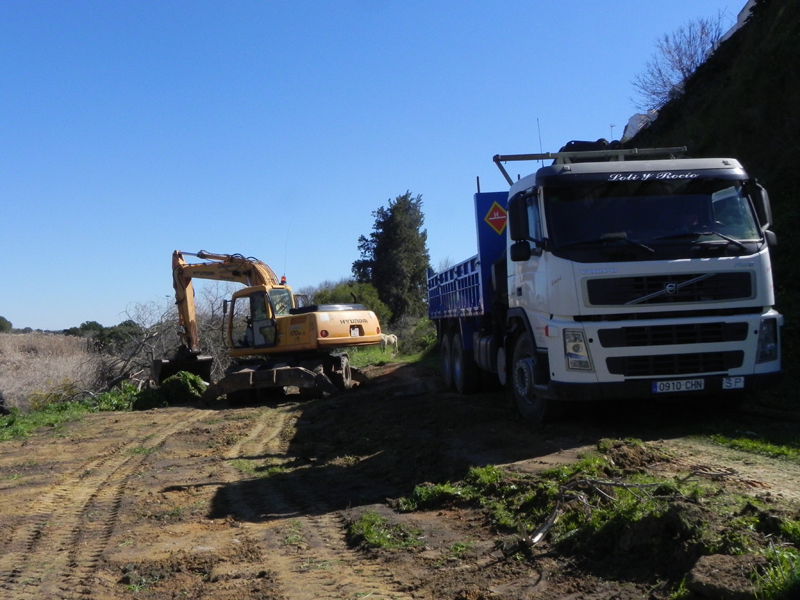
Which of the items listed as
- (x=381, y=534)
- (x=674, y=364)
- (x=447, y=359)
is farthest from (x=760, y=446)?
(x=447, y=359)

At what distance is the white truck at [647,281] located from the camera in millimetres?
8188

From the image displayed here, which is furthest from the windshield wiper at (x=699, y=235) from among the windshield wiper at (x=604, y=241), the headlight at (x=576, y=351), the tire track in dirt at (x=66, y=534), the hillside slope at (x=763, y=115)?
the tire track in dirt at (x=66, y=534)

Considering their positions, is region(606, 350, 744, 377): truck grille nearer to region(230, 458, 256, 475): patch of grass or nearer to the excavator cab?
region(230, 458, 256, 475): patch of grass

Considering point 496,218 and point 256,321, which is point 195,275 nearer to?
point 256,321

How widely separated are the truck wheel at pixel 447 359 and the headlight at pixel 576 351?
23.4 feet

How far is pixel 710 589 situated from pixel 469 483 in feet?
11.1

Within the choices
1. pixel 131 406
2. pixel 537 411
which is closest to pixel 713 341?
pixel 537 411

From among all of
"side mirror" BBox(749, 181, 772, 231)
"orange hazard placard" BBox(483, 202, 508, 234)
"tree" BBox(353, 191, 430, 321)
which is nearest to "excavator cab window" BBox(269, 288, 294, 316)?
"orange hazard placard" BBox(483, 202, 508, 234)

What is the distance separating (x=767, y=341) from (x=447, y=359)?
801 cm

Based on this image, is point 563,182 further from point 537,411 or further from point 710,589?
point 710,589

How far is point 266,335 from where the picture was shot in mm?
18656

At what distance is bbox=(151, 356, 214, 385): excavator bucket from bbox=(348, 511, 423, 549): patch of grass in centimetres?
1418

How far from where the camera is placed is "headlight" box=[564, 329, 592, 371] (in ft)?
27.0

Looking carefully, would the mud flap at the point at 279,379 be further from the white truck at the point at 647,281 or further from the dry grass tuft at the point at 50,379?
the white truck at the point at 647,281
